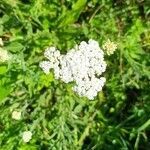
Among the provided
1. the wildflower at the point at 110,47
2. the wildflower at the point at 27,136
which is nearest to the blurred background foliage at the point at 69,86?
the wildflower at the point at 27,136

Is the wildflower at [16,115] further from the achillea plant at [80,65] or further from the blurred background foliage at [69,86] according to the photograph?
the achillea plant at [80,65]

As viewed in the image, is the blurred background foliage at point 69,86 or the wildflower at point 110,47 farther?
the blurred background foliage at point 69,86

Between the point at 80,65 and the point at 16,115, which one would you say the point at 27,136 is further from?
the point at 80,65

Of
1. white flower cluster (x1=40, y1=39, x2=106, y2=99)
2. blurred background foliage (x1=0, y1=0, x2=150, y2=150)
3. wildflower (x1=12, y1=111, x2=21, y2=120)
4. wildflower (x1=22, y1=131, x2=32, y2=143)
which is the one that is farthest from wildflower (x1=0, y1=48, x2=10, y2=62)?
wildflower (x1=22, y1=131, x2=32, y2=143)

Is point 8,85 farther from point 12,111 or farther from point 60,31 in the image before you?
point 60,31

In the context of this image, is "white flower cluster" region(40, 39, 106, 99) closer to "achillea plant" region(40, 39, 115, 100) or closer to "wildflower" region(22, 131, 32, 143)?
"achillea plant" region(40, 39, 115, 100)

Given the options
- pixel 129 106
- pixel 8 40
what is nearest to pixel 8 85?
pixel 8 40
